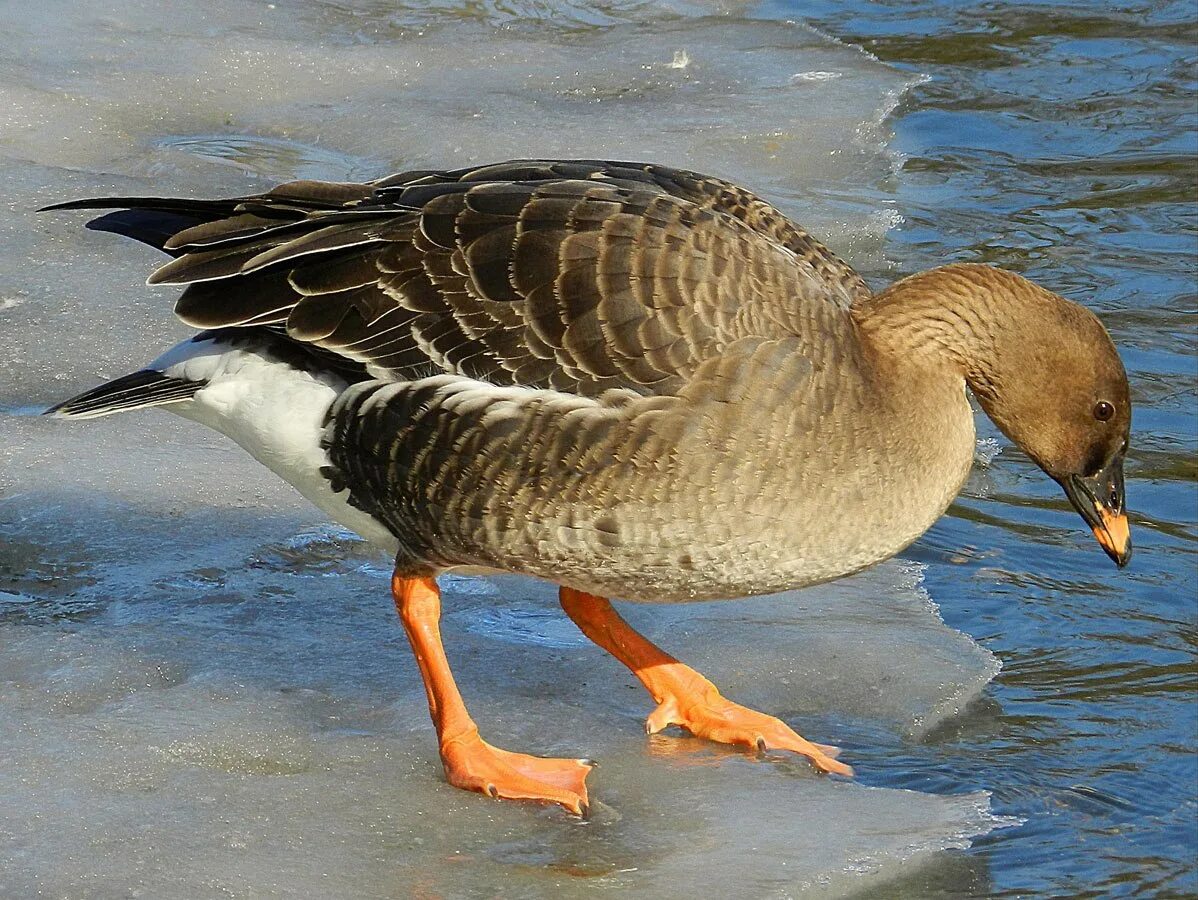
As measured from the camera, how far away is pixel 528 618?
200 inches

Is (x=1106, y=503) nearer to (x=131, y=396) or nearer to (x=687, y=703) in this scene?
(x=687, y=703)

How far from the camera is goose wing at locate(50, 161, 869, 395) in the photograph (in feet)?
13.2

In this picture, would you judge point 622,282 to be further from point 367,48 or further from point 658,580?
point 367,48

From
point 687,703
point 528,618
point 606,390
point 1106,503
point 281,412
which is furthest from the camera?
point 528,618

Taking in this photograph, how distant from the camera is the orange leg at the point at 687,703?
4.43 meters

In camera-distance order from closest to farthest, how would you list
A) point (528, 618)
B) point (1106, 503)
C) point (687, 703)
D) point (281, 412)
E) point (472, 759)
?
1. point (472, 759)
2. point (1106, 503)
3. point (281, 412)
4. point (687, 703)
5. point (528, 618)

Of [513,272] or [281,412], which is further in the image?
[281,412]

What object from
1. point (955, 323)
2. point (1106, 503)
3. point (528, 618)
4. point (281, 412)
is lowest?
point (528, 618)

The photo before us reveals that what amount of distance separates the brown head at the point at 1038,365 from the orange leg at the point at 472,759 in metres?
1.34

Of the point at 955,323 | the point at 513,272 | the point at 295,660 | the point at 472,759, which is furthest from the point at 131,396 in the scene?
the point at 955,323

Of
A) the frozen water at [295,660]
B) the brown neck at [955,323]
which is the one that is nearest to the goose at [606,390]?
the brown neck at [955,323]

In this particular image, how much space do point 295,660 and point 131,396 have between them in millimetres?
820

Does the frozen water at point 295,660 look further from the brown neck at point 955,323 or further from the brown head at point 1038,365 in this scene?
the brown neck at point 955,323

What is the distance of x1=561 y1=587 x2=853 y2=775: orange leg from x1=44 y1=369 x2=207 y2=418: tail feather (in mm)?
1241
